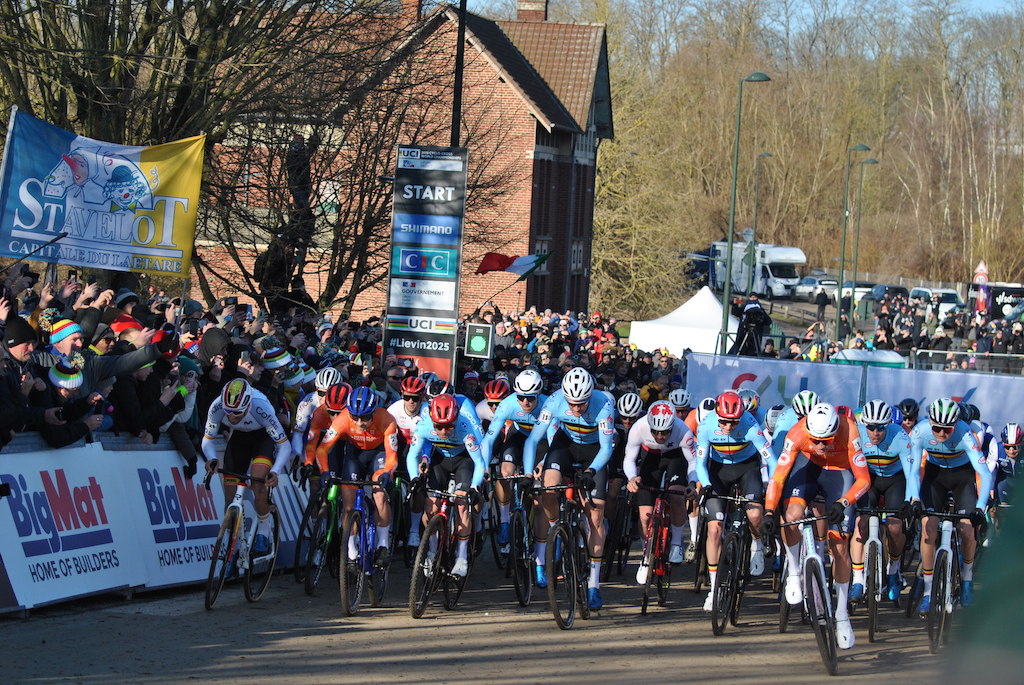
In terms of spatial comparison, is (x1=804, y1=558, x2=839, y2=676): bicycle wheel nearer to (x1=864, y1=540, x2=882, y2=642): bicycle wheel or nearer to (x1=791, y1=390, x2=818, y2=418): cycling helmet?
(x1=864, y1=540, x2=882, y2=642): bicycle wheel

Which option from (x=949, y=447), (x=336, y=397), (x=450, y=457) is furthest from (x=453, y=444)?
(x=949, y=447)

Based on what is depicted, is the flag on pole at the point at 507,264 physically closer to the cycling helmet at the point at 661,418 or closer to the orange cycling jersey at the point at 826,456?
the cycling helmet at the point at 661,418

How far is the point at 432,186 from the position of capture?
15789 mm

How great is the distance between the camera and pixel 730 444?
35.3 ft

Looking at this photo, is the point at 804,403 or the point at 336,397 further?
the point at 804,403

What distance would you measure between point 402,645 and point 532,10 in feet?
149

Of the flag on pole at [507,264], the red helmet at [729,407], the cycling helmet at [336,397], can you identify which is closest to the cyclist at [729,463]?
the red helmet at [729,407]

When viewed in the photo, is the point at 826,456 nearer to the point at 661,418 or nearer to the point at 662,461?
the point at 661,418

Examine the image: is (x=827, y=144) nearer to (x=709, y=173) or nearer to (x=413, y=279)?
(x=709, y=173)

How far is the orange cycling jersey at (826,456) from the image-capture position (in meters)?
9.88

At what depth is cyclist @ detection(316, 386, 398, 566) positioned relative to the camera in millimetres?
10461

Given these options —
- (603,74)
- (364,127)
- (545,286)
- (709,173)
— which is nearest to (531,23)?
(603,74)

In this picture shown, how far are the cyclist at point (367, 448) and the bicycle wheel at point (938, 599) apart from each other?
416cm

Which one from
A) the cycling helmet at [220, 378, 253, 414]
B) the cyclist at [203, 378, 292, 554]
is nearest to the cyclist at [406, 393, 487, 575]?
the cyclist at [203, 378, 292, 554]
